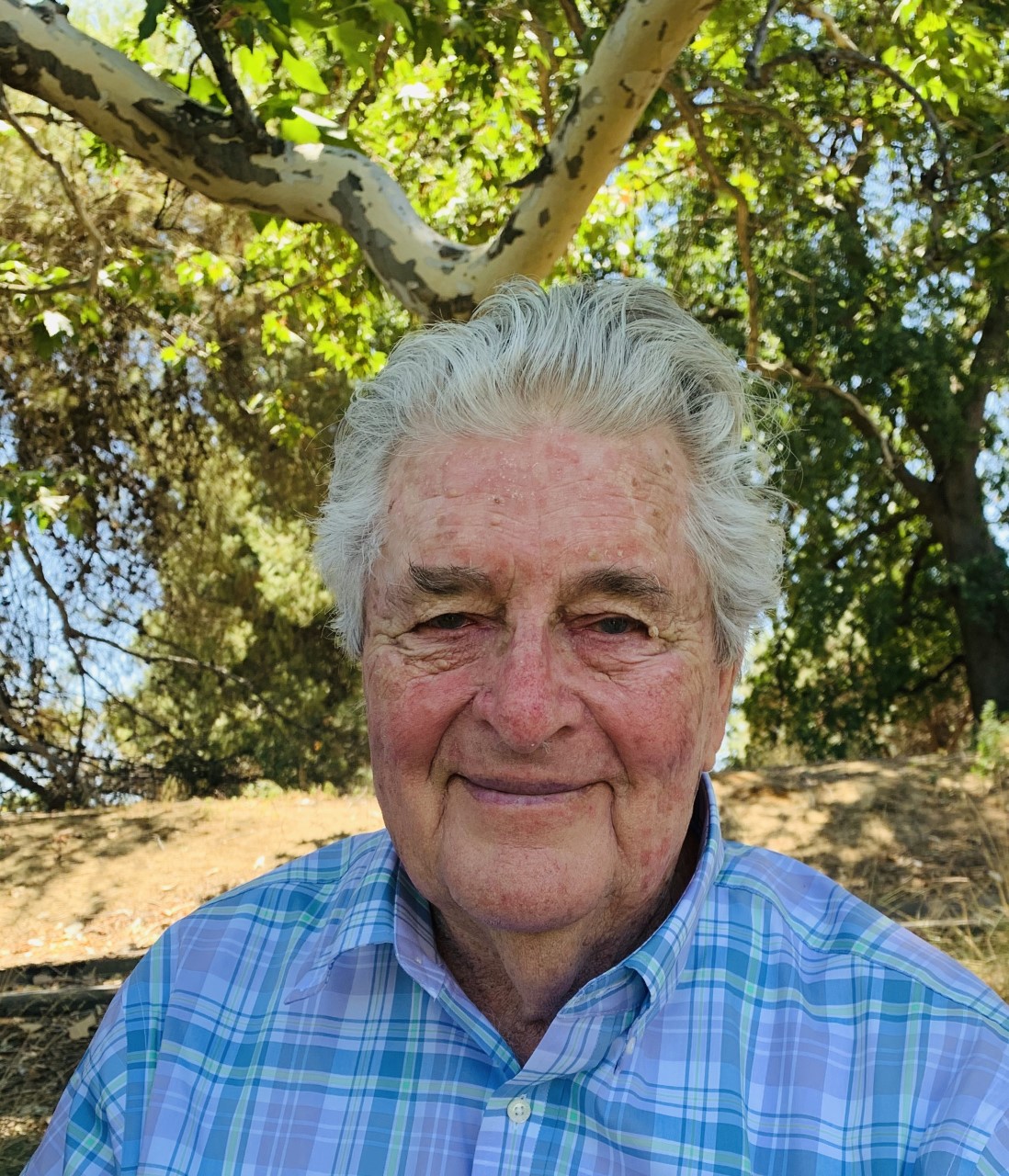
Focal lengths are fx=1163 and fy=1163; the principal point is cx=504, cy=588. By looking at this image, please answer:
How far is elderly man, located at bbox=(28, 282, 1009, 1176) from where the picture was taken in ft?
4.76

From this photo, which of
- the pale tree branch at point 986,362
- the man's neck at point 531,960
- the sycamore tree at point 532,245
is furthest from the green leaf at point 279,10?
the pale tree branch at point 986,362

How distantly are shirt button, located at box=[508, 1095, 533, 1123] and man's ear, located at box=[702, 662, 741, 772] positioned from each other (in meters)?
0.51

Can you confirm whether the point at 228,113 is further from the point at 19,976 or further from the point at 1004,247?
the point at 1004,247

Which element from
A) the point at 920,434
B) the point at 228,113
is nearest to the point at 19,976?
the point at 228,113

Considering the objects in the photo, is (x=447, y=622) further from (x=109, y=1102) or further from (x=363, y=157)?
(x=363, y=157)

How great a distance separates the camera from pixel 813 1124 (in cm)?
142

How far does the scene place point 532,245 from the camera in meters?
3.46

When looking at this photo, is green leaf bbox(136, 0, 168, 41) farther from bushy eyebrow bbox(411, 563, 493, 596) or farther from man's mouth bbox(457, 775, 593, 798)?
man's mouth bbox(457, 775, 593, 798)

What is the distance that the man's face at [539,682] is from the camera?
1.49 meters

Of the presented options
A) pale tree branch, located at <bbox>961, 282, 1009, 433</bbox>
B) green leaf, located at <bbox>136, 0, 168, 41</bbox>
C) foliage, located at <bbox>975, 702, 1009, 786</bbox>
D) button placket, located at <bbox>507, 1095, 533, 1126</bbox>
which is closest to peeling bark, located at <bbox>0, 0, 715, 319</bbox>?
green leaf, located at <bbox>136, 0, 168, 41</bbox>

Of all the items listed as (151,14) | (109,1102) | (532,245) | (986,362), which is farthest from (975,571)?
(109,1102)

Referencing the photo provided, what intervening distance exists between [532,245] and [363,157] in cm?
60

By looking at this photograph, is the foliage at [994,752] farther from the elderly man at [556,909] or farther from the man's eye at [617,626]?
the man's eye at [617,626]

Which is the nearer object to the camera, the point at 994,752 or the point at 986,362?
the point at 994,752
